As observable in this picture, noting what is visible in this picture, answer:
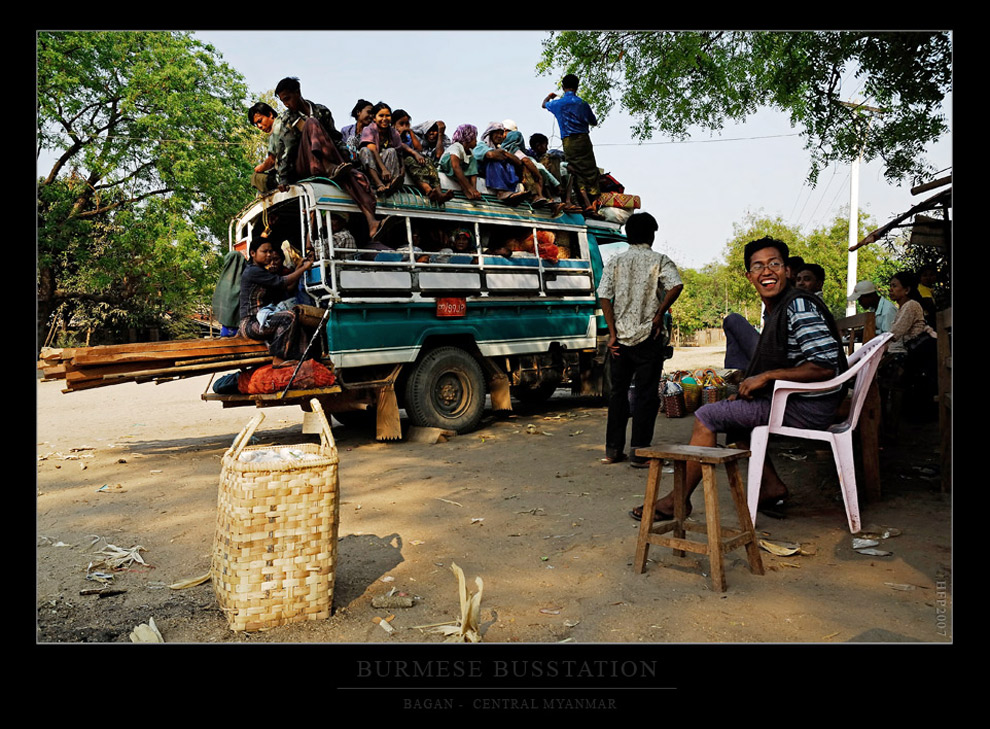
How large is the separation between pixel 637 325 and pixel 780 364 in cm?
187

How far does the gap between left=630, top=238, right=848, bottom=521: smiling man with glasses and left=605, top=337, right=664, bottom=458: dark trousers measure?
1.57m

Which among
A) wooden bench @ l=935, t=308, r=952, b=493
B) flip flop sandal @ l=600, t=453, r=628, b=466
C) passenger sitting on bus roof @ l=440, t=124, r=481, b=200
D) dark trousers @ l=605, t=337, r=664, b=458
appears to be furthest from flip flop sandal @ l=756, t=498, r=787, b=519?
passenger sitting on bus roof @ l=440, t=124, r=481, b=200

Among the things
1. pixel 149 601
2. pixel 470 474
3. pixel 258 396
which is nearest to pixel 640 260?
pixel 470 474

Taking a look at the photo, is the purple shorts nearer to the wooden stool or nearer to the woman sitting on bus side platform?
the wooden stool

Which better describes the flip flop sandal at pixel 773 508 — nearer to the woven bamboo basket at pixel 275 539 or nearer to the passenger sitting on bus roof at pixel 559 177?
the woven bamboo basket at pixel 275 539

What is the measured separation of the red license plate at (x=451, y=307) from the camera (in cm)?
730

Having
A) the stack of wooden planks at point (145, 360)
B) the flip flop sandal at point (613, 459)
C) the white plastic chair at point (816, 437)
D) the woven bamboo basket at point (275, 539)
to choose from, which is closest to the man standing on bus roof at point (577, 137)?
the flip flop sandal at point (613, 459)

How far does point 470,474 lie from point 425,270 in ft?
8.40

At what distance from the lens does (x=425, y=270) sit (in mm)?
7156

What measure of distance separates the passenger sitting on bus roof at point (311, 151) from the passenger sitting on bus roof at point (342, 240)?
0.23 meters

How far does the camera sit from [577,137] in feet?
28.3

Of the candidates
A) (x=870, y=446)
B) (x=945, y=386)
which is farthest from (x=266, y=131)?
(x=945, y=386)

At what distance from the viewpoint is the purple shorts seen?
366cm

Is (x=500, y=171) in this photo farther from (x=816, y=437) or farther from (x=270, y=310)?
(x=816, y=437)
